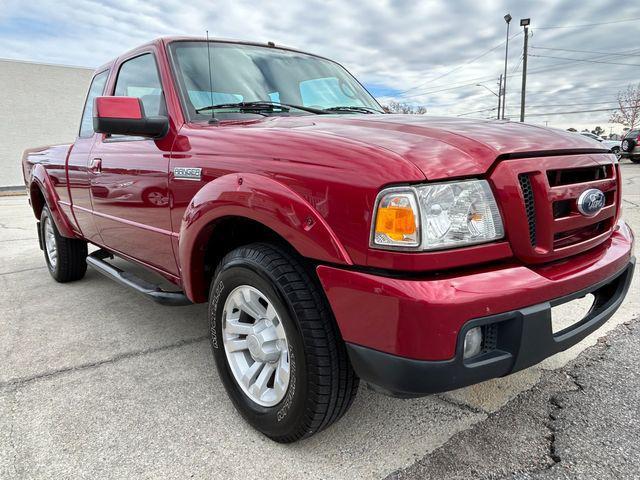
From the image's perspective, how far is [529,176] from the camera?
164cm

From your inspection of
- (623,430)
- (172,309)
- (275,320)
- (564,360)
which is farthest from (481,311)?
(172,309)

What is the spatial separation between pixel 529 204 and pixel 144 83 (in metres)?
2.46

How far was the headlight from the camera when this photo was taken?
4.91ft

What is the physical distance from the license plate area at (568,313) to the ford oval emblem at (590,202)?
0.32 meters

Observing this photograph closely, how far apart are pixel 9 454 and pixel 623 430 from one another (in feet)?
8.43

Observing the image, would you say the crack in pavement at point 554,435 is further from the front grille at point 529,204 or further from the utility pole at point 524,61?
the utility pole at point 524,61

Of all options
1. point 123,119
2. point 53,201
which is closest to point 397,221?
point 123,119

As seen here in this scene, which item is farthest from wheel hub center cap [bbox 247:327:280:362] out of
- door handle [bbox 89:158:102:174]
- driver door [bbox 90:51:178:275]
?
door handle [bbox 89:158:102:174]

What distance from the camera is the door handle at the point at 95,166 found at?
3229 millimetres

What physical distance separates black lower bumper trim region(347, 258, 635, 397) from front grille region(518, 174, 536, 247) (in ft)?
0.80

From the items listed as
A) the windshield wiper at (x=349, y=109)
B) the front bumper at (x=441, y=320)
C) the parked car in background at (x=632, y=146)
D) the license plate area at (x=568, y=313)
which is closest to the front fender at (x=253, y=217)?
the front bumper at (x=441, y=320)

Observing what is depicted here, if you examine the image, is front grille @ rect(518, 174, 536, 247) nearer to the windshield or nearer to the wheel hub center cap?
the wheel hub center cap

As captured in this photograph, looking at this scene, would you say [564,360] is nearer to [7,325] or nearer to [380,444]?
[380,444]

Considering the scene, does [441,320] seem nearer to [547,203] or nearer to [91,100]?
[547,203]
